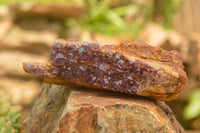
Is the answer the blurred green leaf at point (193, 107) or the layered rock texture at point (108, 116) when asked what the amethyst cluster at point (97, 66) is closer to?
the layered rock texture at point (108, 116)

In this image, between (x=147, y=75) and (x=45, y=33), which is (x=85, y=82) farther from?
(x=45, y=33)

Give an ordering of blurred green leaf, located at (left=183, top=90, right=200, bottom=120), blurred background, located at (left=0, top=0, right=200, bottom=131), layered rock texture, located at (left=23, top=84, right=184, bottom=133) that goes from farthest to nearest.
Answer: blurred background, located at (left=0, top=0, right=200, bottom=131), blurred green leaf, located at (left=183, top=90, right=200, bottom=120), layered rock texture, located at (left=23, top=84, right=184, bottom=133)

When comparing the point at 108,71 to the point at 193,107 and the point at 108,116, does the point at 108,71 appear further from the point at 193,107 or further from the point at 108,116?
the point at 193,107

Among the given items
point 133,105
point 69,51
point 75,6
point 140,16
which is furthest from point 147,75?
point 140,16

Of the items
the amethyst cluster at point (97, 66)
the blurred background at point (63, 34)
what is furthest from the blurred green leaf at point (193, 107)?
the amethyst cluster at point (97, 66)

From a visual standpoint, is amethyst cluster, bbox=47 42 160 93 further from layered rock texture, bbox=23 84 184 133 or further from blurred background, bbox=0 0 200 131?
blurred background, bbox=0 0 200 131

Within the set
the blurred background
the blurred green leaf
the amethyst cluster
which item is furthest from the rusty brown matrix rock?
the blurred background

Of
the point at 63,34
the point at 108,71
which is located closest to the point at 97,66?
the point at 108,71
